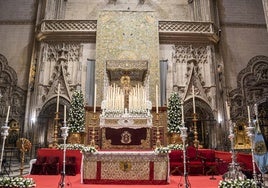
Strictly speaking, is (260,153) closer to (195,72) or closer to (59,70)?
(195,72)

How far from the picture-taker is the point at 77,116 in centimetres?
1377

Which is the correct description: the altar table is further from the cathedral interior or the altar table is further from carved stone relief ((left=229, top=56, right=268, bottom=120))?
carved stone relief ((left=229, top=56, right=268, bottom=120))

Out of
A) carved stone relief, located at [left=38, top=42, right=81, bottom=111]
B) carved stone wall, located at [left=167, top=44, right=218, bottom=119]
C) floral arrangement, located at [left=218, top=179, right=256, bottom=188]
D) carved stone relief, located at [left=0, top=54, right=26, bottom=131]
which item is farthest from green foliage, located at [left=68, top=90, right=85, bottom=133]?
floral arrangement, located at [left=218, top=179, right=256, bottom=188]

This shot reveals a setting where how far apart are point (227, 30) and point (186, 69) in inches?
209

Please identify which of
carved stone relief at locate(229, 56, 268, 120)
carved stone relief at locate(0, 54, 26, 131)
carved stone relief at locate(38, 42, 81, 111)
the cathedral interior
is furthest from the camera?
carved stone relief at locate(229, 56, 268, 120)

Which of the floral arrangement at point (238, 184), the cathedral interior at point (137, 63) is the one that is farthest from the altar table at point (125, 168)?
the cathedral interior at point (137, 63)

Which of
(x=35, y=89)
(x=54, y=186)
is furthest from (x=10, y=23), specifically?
(x=54, y=186)

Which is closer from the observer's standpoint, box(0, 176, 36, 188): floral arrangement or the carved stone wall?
box(0, 176, 36, 188): floral arrangement

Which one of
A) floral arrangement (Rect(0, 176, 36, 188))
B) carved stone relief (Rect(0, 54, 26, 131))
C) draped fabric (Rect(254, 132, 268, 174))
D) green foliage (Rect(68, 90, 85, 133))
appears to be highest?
carved stone relief (Rect(0, 54, 26, 131))

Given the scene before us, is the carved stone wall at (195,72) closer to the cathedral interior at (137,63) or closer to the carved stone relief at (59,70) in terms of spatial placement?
the cathedral interior at (137,63)

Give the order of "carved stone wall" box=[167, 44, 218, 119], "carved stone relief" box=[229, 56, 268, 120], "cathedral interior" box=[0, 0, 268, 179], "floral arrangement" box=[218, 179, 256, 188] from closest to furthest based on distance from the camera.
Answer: "floral arrangement" box=[218, 179, 256, 188] < "cathedral interior" box=[0, 0, 268, 179] < "carved stone wall" box=[167, 44, 218, 119] < "carved stone relief" box=[229, 56, 268, 120]

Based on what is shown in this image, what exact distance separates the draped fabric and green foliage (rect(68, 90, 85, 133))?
936 cm

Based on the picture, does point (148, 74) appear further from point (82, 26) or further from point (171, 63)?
point (82, 26)

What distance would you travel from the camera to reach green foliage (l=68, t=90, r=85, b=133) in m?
13.4
